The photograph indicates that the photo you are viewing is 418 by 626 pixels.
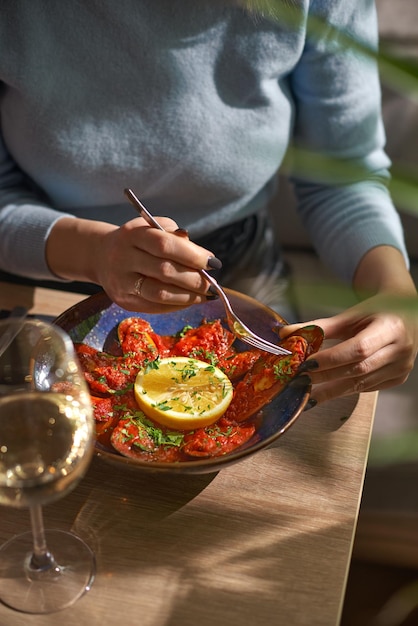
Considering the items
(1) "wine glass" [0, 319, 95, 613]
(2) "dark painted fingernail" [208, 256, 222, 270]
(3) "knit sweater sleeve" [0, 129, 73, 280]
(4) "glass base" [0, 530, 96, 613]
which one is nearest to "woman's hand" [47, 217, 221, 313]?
(2) "dark painted fingernail" [208, 256, 222, 270]

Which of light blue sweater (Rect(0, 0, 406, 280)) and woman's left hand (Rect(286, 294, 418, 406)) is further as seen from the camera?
light blue sweater (Rect(0, 0, 406, 280))

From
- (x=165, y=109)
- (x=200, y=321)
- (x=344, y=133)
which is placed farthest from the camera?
(x=344, y=133)

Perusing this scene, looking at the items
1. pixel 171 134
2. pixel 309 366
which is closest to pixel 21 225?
pixel 171 134

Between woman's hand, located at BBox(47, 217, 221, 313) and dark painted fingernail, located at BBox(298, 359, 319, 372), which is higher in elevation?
woman's hand, located at BBox(47, 217, 221, 313)

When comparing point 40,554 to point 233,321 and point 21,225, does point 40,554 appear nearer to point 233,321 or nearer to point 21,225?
point 233,321

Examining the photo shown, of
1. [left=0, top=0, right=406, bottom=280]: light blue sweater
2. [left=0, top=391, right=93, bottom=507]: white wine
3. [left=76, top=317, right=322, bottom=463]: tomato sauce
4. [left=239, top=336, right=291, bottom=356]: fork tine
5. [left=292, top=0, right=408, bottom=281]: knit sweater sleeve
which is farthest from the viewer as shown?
[left=292, top=0, right=408, bottom=281]: knit sweater sleeve

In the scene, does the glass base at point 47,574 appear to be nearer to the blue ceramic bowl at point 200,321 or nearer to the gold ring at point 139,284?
the blue ceramic bowl at point 200,321

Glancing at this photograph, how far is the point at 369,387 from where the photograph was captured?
0.96 m

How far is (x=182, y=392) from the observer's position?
89cm

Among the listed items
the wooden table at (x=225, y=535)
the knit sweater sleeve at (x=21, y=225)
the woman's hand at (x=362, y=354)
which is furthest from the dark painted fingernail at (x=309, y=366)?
the knit sweater sleeve at (x=21, y=225)

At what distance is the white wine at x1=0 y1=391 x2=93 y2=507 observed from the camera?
63cm

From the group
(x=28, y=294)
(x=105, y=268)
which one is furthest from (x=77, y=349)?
(x=28, y=294)

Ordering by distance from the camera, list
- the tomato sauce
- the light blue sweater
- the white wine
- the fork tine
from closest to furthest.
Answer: the white wine < the tomato sauce < the fork tine < the light blue sweater

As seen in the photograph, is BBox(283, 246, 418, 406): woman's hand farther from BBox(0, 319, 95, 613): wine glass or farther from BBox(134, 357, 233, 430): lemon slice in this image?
BBox(0, 319, 95, 613): wine glass
